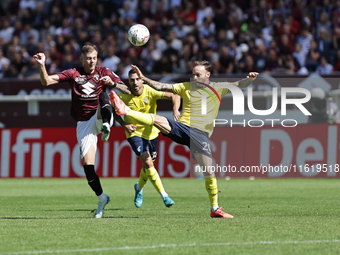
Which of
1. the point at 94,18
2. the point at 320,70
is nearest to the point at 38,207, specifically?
the point at 320,70

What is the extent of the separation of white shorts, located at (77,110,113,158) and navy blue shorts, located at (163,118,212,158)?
0.99 m

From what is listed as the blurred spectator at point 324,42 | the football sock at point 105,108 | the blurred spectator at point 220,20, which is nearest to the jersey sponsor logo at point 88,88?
the football sock at point 105,108

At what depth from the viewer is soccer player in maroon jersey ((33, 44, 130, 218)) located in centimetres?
823

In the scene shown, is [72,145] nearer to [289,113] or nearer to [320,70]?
[289,113]

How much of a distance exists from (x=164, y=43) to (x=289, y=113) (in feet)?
19.6

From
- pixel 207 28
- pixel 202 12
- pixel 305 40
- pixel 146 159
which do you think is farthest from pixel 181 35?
pixel 146 159

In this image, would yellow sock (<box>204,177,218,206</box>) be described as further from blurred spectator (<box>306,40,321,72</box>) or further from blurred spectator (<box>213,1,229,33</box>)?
blurred spectator (<box>213,1,229,33</box>)

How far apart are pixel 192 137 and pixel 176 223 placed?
134 cm

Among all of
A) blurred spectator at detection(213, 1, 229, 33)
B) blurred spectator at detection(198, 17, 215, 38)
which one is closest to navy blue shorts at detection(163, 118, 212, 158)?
blurred spectator at detection(213, 1, 229, 33)

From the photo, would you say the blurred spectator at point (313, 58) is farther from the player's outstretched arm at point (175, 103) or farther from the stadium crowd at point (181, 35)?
the player's outstretched arm at point (175, 103)

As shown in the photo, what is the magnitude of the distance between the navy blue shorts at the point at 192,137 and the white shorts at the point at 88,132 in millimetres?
990

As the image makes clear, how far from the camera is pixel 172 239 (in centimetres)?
593

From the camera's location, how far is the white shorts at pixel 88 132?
Result: 8.36m

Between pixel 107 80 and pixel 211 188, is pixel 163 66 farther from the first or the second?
pixel 211 188
